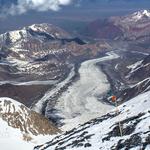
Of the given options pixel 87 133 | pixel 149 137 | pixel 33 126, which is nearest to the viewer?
pixel 149 137

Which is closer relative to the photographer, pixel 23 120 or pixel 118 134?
pixel 118 134

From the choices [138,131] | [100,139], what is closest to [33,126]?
[100,139]

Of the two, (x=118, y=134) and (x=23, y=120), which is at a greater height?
(x=118, y=134)

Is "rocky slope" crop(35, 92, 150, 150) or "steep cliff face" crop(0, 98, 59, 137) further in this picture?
"steep cliff face" crop(0, 98, 59, 137)

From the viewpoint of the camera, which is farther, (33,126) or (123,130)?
(33,126)

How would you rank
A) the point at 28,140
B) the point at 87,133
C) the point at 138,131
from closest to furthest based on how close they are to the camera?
the point at 138,131 → the point at 87,133 → the point at 28,140

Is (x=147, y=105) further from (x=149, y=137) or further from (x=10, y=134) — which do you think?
(x=10, y=134)

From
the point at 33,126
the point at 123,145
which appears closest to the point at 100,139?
the point at 123,145

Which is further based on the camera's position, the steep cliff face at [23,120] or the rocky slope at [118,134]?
the steep cliff face at [23,120]
